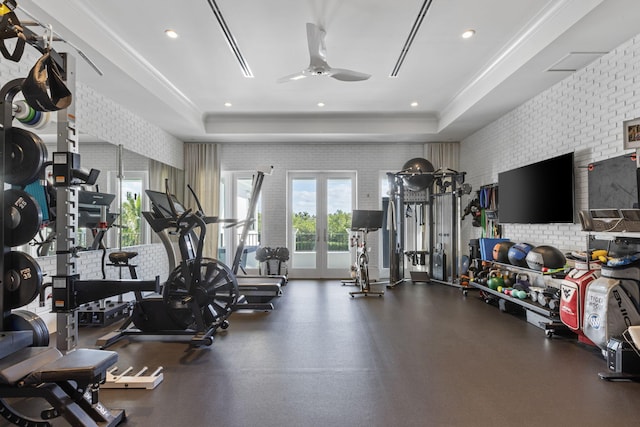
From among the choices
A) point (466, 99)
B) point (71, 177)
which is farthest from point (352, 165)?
point (71, 177)

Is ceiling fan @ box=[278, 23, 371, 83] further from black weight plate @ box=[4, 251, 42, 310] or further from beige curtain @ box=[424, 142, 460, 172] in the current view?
beige curtain @ box=[424, 142, 460, 172]

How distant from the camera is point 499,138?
21.1ft

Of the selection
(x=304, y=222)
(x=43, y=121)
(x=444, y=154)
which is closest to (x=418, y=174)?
(x=444, y=154)

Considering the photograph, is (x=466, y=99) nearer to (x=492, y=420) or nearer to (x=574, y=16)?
(x=574, y=16)

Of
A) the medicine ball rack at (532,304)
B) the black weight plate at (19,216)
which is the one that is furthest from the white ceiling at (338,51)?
the medicine ball rack at (532,304)

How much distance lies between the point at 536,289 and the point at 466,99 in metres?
3.26

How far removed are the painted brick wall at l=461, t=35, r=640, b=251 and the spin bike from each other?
14.3 ft

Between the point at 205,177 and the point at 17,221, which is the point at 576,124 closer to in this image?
the point at 17,221

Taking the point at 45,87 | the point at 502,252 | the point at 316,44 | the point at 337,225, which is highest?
the point at 316,44

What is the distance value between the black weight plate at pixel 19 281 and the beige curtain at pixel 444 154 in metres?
7.52

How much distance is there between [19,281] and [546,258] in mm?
5133

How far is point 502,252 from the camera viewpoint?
5395 millimetres

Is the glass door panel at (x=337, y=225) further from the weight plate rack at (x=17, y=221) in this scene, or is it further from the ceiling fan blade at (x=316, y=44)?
the weight plate rack at (x=17, y=221)

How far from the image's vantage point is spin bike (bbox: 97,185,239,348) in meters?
3.87
